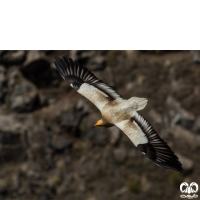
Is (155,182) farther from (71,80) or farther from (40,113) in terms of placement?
(71,80)

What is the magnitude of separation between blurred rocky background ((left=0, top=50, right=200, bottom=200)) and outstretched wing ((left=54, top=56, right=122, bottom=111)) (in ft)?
23.4

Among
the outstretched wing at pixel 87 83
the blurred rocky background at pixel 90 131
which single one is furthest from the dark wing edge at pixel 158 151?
the blurred rocky background at pixel 90 131

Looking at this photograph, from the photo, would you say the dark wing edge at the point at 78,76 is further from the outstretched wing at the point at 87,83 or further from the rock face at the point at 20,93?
Result: the rock face at the point at 20,93

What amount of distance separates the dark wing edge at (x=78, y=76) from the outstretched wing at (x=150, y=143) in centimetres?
124

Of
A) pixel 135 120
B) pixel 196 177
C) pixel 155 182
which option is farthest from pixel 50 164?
pixel 135 120

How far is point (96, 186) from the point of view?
16078 millimetres

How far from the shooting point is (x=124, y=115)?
7.68 meters

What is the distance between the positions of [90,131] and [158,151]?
932 centimetres

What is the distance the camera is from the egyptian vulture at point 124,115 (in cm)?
716

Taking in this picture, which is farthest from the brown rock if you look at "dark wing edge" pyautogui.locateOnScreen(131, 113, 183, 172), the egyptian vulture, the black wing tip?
the black wing tip

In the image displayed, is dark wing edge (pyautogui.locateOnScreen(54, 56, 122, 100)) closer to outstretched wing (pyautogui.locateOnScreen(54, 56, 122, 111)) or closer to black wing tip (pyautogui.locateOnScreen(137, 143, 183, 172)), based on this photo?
outstretched wing (pyautogui.locateOnScreen(54, 56, 122, 111))

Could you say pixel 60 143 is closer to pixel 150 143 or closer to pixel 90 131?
pixel 90 131

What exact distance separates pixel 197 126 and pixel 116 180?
5.35m

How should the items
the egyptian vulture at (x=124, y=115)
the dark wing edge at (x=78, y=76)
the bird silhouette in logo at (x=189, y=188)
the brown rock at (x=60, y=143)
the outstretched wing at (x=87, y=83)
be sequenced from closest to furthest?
the egyptian vulture at (x=124, y=115) < the outstretched wing at (x=87, y=83) < the dark wing edge at (x=78, y=76) < the bird silhouette in logo at (x=189, y=188) < the brown rock at (x=60, y=143)
